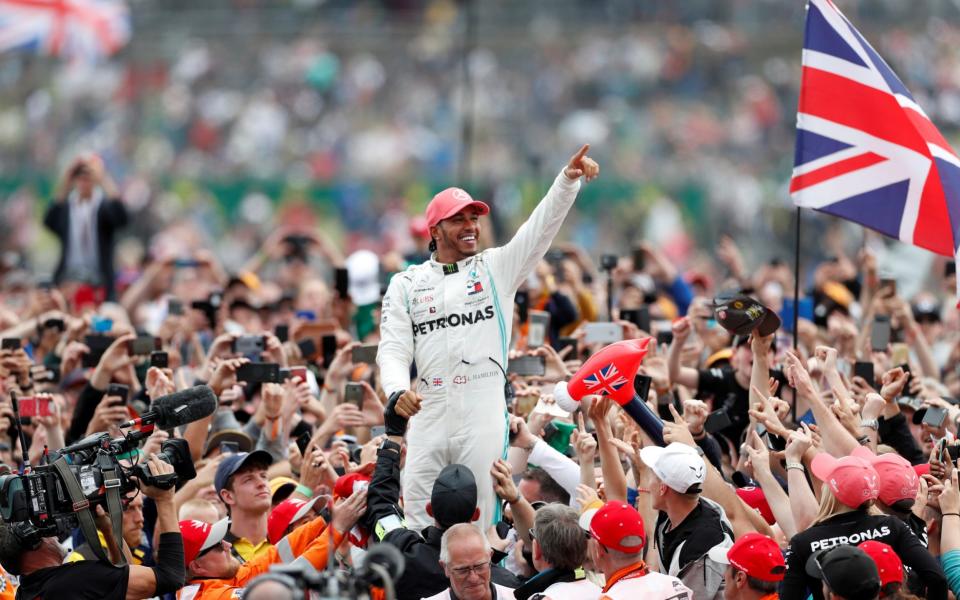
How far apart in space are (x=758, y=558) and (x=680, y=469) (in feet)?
2.03

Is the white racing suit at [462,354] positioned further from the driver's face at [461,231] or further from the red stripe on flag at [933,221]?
the red stripe on flag at [933,221]

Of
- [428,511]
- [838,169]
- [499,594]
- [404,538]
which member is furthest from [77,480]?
[838,169]

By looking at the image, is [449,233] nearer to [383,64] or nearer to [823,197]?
[823,197]

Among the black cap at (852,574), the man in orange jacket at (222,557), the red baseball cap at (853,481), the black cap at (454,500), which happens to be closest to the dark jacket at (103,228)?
the man in orange jacket at (222,557)

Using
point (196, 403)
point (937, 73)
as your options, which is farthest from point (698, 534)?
point (937, 73)

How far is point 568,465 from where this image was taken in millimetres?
7371

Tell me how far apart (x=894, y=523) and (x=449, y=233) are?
7.50ft

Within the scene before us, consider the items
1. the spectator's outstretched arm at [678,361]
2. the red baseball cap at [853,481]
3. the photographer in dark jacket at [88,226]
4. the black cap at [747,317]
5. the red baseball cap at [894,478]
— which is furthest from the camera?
the photographer in dark jacket at [88,226]

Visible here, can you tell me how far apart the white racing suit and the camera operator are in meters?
1.11

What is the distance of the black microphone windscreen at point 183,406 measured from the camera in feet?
22.2

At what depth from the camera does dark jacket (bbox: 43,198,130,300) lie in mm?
14227

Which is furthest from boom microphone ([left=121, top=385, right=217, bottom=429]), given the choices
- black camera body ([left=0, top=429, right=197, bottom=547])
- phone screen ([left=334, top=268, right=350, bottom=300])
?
phone screen ([left=334, top=268, right=350, bottom=300])

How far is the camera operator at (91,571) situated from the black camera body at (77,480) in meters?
0.07

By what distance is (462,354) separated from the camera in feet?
23.0
